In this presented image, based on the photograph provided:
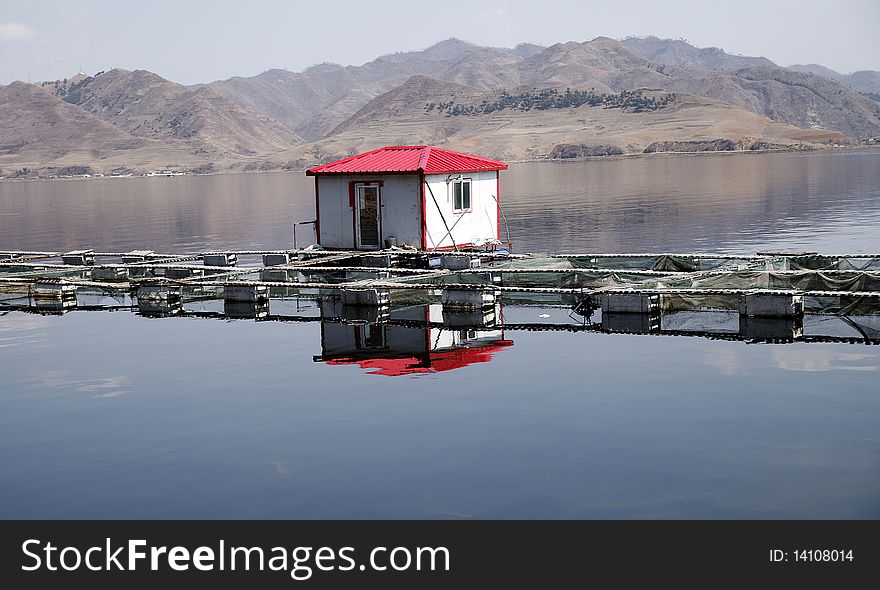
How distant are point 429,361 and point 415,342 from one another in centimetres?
272

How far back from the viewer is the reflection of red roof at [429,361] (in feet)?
82.3

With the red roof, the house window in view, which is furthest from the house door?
the house window

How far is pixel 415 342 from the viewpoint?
2875 cm

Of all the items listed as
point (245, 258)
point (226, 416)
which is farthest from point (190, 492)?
point (245, 258)

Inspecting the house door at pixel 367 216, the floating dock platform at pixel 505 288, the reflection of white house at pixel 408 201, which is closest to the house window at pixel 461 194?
the reflection of white house at pixel 408 201

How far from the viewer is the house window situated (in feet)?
134

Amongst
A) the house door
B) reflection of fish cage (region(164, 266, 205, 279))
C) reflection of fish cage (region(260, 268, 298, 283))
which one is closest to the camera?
reflection of fish cage (region(260, 268, 298, 283))

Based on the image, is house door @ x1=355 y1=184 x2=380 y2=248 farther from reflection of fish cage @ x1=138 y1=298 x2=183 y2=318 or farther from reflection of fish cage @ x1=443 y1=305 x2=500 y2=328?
reflection of fish cage @ x1=443 y1=305 x2=500 y2=328

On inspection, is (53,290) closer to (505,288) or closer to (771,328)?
(505,288)

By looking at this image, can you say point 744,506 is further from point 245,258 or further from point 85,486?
point 245,258

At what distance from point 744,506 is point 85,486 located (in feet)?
30.2

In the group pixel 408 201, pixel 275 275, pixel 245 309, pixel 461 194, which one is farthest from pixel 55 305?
pixel 461 194

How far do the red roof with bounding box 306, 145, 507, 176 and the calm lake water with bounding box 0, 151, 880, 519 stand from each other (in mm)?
8834

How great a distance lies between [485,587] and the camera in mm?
13375
